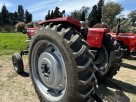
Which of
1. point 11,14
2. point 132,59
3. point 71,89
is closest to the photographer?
point 71,89

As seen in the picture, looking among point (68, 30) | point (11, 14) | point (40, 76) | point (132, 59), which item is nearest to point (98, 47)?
point (40, 76)

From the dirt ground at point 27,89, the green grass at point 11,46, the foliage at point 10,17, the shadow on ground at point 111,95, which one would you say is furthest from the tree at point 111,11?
the shadow on ground at point 111,95

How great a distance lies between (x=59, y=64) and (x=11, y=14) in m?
81.5

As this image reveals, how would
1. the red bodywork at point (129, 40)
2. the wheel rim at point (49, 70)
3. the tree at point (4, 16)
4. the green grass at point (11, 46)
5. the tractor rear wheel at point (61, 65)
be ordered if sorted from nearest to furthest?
the tractor rear wheel at point (61, 65) < the wheel rim at point (49, 70) < the red bodywork at point (129, 40) < the green grass at point (11, 46) < the tree at point (4, 16)

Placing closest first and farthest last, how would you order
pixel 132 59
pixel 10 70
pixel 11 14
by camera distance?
pixel 10 70 < pixel 132 59 < pixel 11 14

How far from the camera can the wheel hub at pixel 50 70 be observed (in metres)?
3.86

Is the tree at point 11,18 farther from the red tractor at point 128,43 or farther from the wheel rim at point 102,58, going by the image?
the wheel rim at point 102,58

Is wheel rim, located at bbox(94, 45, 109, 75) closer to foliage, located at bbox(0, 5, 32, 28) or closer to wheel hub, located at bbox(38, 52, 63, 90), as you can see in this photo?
wheel hub, located at bbox(38, 52, 63, 90)

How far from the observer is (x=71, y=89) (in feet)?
11.3

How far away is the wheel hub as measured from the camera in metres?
3.86

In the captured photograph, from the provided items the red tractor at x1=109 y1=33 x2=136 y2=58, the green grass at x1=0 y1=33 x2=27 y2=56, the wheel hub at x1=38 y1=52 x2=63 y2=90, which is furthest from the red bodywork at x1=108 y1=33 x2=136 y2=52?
the wheel hub at x1=38 y1=52 x2=63 y2=90

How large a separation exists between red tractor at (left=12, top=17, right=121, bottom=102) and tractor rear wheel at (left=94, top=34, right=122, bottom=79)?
31.2 inches

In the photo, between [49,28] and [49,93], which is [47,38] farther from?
[49,93]

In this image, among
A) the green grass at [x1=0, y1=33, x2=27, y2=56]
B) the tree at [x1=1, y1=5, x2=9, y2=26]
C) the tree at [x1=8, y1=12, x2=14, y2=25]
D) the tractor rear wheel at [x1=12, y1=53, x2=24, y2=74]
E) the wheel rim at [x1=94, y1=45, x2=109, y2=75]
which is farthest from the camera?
the tree at [x1=8, y1=12, x2=14, y2=25]
